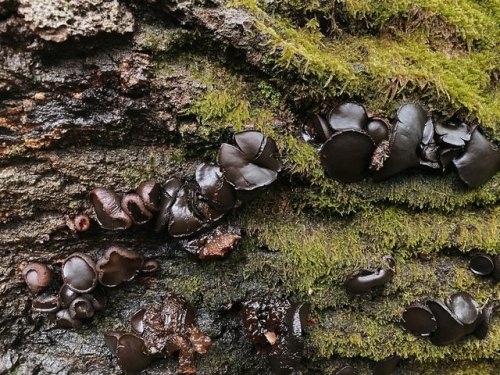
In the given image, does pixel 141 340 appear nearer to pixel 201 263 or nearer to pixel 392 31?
pixel 201 263

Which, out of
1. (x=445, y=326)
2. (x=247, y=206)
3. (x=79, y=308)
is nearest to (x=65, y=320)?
(x=79, y=308)

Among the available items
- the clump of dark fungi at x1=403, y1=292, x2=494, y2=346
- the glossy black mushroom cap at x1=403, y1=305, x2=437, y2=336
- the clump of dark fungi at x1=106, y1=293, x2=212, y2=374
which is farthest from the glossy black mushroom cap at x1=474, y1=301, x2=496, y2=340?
the clump of dark fungi at x1=106, y1=293, x2=212, y2=374

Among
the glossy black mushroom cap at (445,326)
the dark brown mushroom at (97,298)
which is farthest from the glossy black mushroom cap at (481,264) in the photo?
the dark brown mushroom at (97,298)

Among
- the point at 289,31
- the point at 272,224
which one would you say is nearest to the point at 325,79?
the point at 289,31

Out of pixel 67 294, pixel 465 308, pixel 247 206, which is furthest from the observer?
pixel 247 206

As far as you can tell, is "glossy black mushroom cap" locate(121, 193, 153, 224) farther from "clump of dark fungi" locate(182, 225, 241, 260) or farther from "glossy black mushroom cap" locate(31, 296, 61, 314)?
"glossy black mushroom cap" locate(31, 296, 61, 314)

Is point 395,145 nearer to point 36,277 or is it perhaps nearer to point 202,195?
point 202,195
